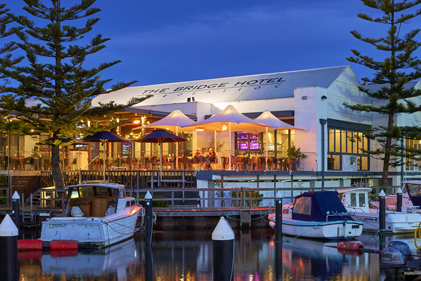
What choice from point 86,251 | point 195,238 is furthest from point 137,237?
point 86,251

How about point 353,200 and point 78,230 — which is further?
point 353,200

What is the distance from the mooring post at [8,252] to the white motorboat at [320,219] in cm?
1259

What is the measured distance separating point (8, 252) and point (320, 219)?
1298 cm

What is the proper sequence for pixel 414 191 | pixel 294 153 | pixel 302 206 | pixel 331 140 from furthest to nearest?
pixel 331 140 < pixel 294 153 < pixel 414 191 < pixel 302 206

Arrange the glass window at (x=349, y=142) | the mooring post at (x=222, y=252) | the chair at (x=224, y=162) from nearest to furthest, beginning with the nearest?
1. the mooring post at (x=222, y=252)
2. the chair at (x=224, y=162)
3. the glass window at (x=349, y=142)

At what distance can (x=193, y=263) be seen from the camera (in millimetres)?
14156

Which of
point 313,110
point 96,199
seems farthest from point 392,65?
point 96,199

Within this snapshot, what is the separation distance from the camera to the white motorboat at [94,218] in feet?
53.1

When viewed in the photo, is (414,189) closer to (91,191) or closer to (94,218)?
(91,191)

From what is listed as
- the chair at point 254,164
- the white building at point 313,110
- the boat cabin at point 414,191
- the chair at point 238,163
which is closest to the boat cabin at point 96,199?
the chair at point 238,163

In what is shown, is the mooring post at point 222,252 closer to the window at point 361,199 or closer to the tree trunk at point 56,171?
the window at point 361,199

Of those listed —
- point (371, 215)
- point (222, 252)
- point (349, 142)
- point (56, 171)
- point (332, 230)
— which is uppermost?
point (349, 142)

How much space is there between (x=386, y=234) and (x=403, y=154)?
35.1 ft

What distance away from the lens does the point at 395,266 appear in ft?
38.7
